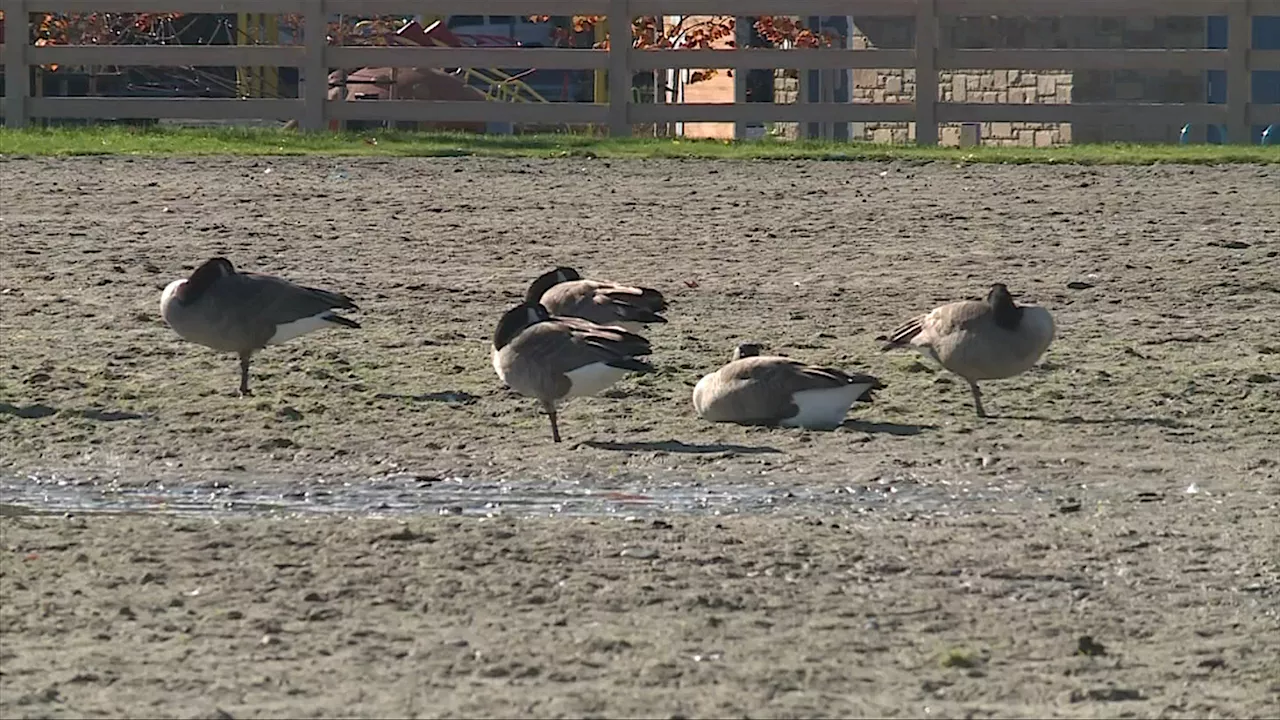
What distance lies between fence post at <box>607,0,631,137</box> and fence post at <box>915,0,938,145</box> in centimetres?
292

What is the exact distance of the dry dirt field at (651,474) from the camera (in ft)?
20.6

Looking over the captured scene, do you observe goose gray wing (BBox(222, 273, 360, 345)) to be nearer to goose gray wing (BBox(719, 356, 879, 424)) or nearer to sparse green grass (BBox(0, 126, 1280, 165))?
goose gray wing (BBox(719, 356, 879, 424))

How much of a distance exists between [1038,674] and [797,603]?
977mm

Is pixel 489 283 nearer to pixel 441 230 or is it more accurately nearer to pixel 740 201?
pixel 441 230

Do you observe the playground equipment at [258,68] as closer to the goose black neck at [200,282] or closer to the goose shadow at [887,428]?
the goose black neck at [200,282]

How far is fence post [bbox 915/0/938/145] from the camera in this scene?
25.2 metres

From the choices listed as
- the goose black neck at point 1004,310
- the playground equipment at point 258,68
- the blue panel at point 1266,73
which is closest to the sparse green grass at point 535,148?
the blue panel at point 1266,73

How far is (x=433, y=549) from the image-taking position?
25.5 feet

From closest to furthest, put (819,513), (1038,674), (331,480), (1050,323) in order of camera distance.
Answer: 1. (1038,674)
2. (819,513)
3. (331,480)
4. (1050,323)

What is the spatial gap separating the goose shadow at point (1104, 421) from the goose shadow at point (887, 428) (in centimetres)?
43

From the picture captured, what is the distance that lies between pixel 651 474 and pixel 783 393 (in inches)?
39.4

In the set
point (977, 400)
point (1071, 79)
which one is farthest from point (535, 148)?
point (977, 400)

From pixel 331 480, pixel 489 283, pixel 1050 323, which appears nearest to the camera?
pixel 331 480

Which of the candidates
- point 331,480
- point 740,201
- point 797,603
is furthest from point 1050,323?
point 740,201
